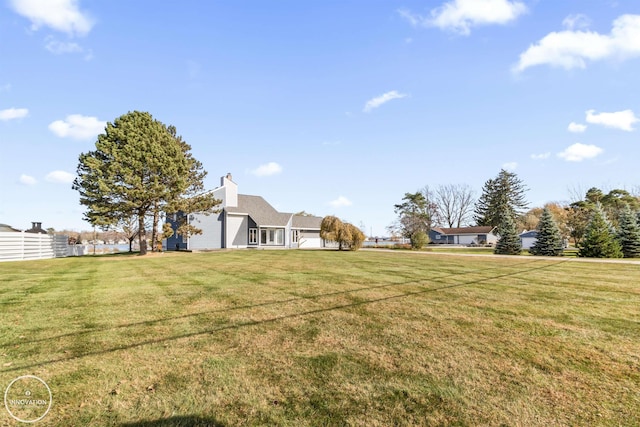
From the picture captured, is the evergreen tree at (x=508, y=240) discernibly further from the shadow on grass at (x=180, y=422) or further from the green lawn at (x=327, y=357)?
the shadow on grass at (x=180, y=422)

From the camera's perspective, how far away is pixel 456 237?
64.4 meters

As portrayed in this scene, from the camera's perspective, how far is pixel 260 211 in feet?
119

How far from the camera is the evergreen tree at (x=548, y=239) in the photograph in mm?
26875

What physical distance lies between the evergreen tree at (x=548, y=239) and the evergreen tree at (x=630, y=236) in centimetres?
403

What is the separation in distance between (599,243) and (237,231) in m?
32.1

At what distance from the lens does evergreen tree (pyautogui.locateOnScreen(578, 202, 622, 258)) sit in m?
22.9

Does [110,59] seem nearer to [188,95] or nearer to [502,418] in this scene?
[188,95]

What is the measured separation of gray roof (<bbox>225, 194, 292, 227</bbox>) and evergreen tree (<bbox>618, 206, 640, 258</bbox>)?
102 ft

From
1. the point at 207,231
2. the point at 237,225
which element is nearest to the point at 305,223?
the point at 237,225

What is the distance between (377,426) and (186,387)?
2115 millimetres

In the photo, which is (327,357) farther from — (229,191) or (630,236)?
(229,191)

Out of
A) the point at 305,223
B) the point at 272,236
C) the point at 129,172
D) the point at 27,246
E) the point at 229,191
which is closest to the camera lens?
the point at 27,246

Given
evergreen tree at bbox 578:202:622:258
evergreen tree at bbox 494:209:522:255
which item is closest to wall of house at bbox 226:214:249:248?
evergreen tree at bbox 494:209:522:255

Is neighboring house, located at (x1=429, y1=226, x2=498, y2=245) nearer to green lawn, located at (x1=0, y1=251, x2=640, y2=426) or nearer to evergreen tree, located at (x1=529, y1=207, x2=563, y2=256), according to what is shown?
evergreen tree, located at (x1=529, y1=207, x2=563, y2=256)
